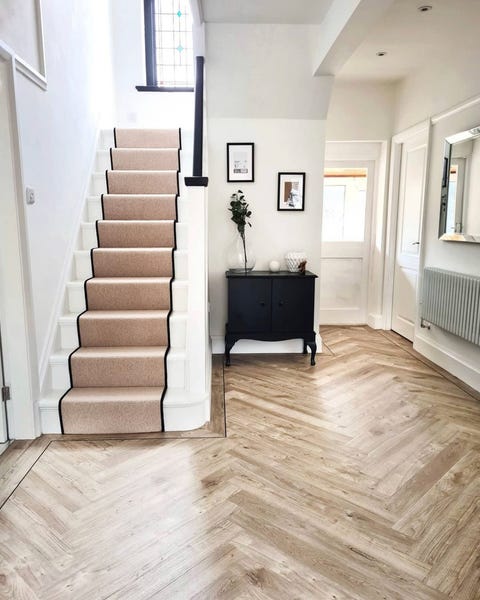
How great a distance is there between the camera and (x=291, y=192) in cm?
407

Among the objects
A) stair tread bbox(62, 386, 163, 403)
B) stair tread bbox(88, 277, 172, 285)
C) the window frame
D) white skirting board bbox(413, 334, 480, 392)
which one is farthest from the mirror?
the window frame

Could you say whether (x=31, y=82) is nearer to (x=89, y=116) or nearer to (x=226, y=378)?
(x=89, y=116)

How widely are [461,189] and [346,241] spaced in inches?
71.5

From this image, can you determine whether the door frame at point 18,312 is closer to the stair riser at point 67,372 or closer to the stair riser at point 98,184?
the stair riser at point 67,372

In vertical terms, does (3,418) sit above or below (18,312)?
below

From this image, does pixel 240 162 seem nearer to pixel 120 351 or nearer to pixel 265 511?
pixel 120 351

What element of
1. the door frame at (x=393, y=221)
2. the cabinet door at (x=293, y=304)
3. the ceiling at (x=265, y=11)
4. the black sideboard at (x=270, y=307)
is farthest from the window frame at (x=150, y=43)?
the cabinet door at (x=293, y=304)

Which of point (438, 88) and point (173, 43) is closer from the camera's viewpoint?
point (438, 88)

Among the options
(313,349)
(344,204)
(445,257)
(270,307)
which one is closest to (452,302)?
(445,257)

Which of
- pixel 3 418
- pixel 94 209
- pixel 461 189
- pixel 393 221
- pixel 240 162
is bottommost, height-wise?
pixel 3 418

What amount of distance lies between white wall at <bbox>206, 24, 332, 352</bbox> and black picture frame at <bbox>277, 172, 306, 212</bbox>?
0.15ft

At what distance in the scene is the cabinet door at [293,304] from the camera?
3766 mm

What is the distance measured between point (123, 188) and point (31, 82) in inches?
53.8

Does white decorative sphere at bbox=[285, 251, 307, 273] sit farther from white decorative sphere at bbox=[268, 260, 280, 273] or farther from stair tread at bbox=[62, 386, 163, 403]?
stair tread at bbox=[62, 386, 163, 403]
